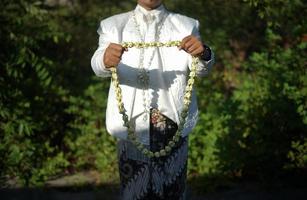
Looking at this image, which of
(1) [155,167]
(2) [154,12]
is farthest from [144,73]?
(1) [155,167]

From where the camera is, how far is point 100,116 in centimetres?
664

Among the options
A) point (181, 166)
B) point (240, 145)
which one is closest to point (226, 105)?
point (240, 145)

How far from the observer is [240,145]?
5.80m

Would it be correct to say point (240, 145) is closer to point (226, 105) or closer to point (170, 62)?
point (226, 105)

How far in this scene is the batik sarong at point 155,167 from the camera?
3256mm

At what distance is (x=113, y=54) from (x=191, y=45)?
44 centimetres

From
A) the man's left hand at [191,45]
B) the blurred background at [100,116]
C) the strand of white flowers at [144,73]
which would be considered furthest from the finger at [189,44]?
the blurred background at [100,116]

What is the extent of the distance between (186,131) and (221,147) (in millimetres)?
2583

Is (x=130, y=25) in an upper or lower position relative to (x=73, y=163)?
upper

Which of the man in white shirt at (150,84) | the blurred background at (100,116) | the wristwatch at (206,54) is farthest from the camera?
the blurred background at (100,116)

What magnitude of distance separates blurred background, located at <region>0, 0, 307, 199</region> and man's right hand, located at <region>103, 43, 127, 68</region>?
6.10 ft

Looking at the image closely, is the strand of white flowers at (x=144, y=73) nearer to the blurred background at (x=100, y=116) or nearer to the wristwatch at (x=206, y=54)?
the wristwatch at (x=206, y=54)

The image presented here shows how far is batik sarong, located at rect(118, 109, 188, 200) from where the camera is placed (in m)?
3.26

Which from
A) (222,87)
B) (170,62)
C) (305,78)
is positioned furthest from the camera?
(222,87)
